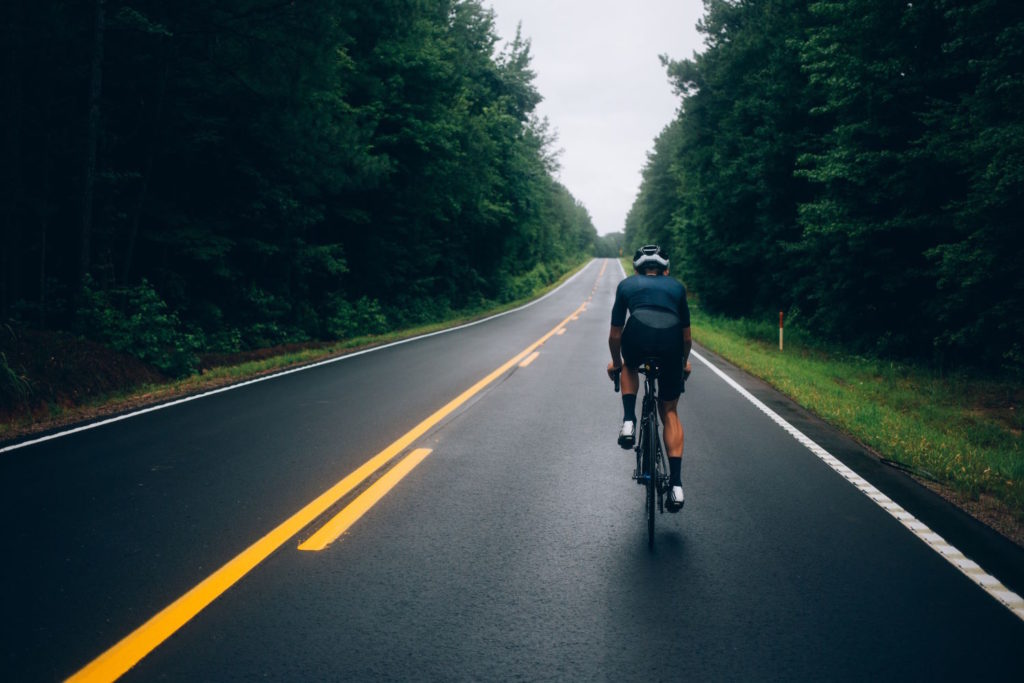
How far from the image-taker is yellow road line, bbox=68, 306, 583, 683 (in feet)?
9.91

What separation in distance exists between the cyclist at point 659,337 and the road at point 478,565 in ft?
1.89

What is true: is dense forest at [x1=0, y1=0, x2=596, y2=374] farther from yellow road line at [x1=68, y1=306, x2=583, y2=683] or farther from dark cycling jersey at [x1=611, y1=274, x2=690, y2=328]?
dark cycling jersey at [x1=611, y1=274, x2=690, y2=328]

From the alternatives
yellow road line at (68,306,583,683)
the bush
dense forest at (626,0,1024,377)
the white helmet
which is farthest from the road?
the bush

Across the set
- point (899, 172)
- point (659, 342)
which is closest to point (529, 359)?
point (899, 172)

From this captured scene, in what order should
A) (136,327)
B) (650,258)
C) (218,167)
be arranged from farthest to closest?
(218,167) < (136,327) < (650,258)

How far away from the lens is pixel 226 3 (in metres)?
14.6

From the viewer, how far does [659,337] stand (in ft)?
16.0

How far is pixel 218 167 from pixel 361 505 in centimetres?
1494

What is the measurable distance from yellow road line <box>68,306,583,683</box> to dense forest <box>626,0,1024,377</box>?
9.36 metres

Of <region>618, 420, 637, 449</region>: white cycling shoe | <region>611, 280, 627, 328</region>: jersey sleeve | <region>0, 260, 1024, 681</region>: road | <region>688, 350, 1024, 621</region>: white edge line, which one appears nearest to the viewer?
<region>0, 260, 1024, 681</region>: road

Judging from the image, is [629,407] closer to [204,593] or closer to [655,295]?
Answer: [655,295]

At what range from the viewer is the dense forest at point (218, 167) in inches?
508

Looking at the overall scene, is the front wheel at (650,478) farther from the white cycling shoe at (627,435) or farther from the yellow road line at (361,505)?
the yellow road line at (361,505)

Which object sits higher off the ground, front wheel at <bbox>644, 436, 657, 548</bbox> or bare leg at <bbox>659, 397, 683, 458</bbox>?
bare leg at <bbox>659, 397, 683, 458</bbox>
